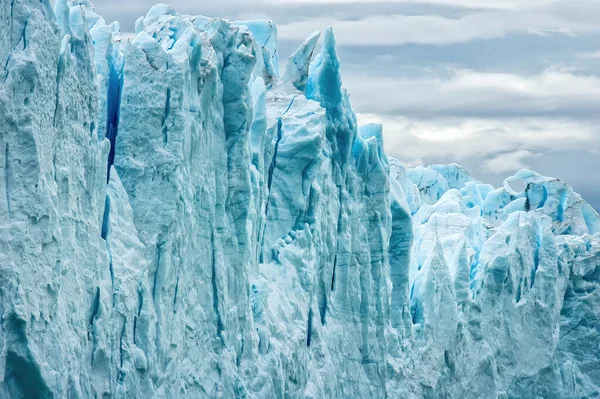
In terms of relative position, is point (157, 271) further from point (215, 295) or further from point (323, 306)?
point (323, 306)

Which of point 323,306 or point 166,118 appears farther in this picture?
point 323,306

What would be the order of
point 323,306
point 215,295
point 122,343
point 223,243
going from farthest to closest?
1. point 323,306
2. point 223,243
3. point 215,295
4. point 122,343

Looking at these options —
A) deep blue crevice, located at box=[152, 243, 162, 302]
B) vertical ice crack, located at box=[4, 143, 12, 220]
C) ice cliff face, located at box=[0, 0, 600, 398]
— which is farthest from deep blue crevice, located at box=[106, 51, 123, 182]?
vertical ice crack, located at box=[4, 143, 12, 220]

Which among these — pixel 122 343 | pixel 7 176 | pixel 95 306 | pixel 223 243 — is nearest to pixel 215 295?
pixel 223 243

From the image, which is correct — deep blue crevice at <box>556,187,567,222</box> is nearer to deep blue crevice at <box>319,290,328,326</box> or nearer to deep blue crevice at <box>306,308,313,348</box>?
deep blue crevice at <box>319,290,328,326</box>

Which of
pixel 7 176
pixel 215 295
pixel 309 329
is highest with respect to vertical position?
pixel 7 176

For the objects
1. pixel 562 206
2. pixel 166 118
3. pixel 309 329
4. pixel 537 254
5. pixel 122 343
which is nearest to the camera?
pixel 122 343

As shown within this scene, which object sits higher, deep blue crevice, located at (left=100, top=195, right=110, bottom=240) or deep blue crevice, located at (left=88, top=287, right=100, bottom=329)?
deep blue crevice, located at (left=100, top=195, right=110, bottom=240)

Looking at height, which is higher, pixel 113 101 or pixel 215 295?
pixel 113 101
